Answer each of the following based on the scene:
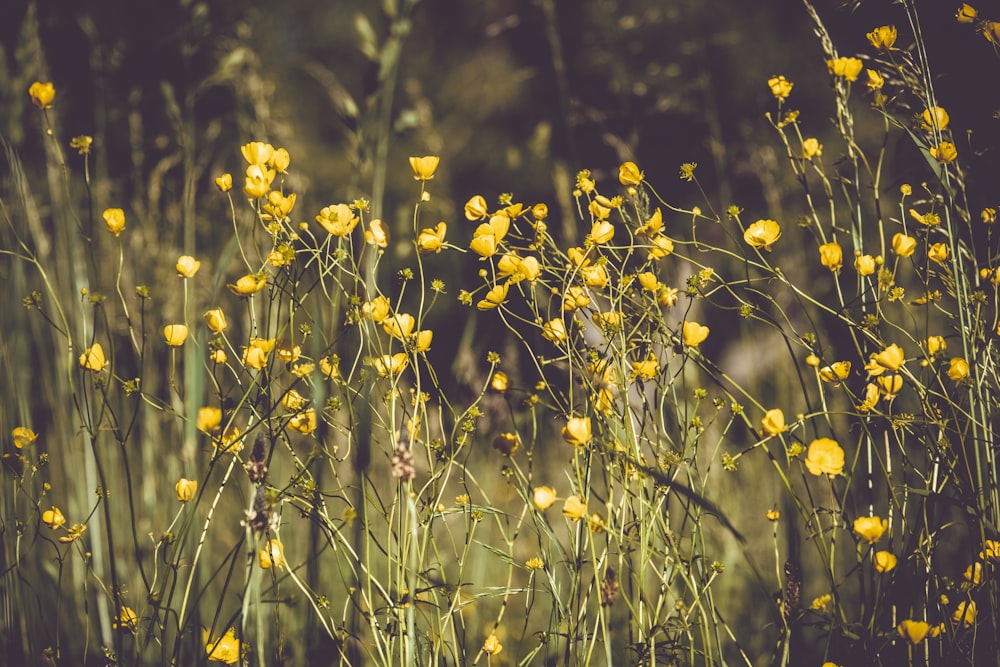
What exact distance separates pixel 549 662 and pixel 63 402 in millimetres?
1080

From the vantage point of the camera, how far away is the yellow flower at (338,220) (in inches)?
33.7

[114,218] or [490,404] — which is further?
[490,404]

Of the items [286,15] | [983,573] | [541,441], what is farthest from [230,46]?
[286,15]

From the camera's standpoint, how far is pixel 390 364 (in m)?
0.83

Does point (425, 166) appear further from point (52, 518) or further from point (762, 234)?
point (52, 518)

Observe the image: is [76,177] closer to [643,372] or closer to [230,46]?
[230,46]

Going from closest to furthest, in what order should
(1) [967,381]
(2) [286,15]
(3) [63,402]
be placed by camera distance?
1. (1) [967,381]
2. (3) [63,402]
3. (2) [286,15]

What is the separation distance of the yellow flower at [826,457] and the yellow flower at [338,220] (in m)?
0.59

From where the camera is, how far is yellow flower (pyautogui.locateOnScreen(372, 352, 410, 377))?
84 centimetres

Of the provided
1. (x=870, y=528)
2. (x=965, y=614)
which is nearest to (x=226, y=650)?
(x=870, y=528)

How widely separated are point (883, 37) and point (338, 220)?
0.73m

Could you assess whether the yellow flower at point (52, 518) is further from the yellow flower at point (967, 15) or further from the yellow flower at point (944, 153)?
the yellow flower at point (967, 15)

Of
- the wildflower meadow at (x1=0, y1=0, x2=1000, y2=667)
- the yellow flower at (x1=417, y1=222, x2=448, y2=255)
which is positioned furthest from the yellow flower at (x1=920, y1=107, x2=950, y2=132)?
the yellow flower at (x1=417, y1=222, x2=448, y2=255)

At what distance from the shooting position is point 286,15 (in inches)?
248
